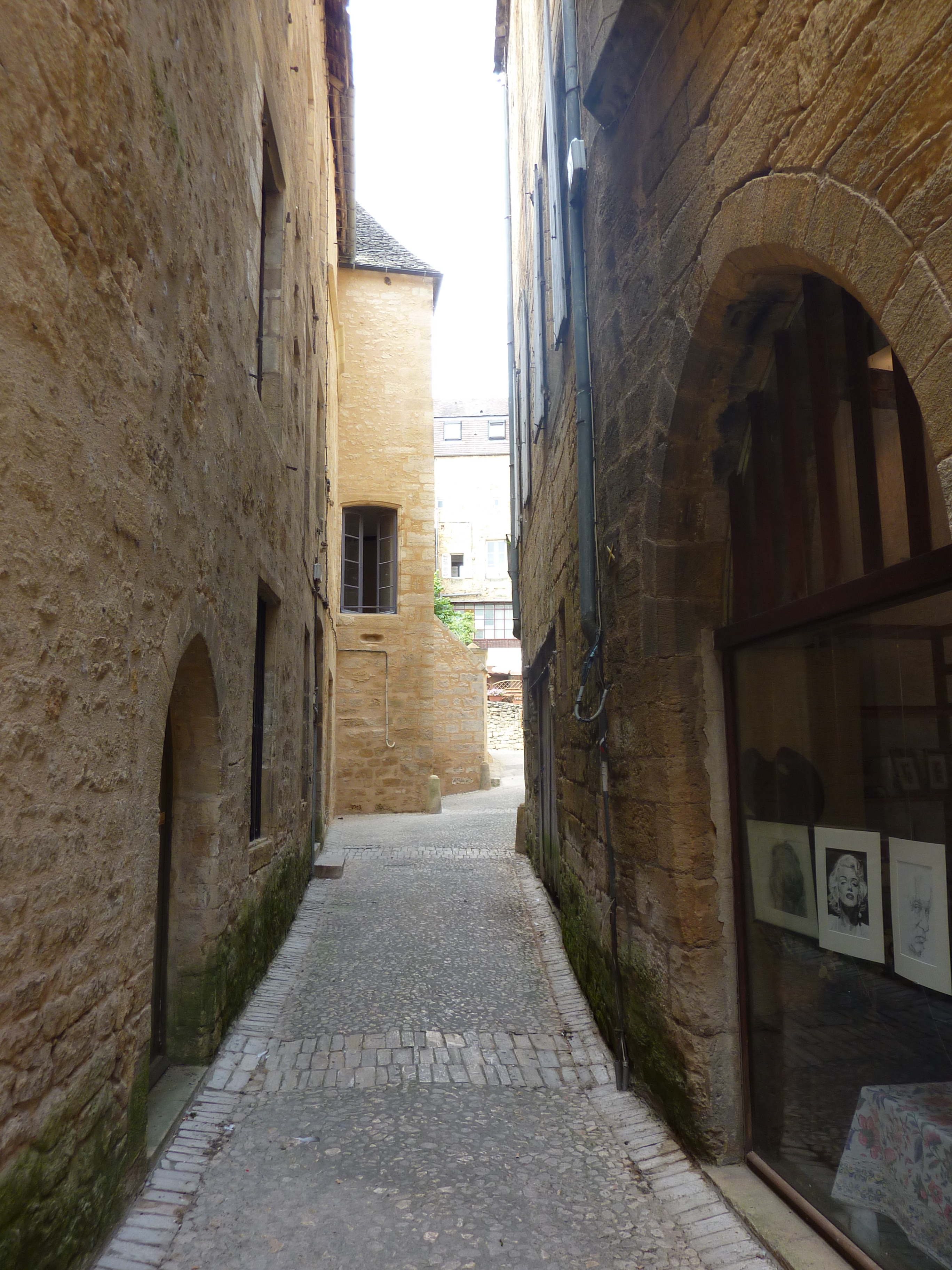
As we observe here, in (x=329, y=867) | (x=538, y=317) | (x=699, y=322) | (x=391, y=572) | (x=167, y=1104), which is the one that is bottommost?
(x=167, y=1104)

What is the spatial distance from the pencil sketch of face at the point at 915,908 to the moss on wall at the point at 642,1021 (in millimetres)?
1224

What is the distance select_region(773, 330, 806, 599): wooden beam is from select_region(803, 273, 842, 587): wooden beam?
0.50 ft

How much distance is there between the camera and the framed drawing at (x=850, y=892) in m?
2.37

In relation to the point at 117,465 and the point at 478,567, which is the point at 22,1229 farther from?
the point at 478,567

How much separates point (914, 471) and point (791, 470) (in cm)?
71

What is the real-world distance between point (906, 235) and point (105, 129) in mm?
2041

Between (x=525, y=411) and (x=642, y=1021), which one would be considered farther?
(x=525, y=411)

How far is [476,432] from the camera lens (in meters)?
43.4

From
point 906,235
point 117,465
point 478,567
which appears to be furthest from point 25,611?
point 478,567

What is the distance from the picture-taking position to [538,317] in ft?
22.4

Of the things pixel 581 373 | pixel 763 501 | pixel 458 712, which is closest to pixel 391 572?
pixel 458 712

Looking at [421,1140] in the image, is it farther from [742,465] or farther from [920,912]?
[742,465]

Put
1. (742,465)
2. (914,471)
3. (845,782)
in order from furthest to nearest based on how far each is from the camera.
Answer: (742,465), (845,782), (914,471)

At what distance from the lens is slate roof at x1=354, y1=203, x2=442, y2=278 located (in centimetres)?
1702
